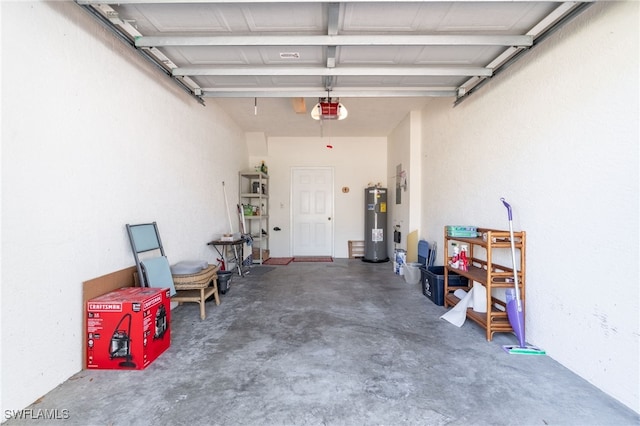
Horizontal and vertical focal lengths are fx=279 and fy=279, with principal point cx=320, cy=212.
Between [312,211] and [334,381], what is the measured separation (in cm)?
480

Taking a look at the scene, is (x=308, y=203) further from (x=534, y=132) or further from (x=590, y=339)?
(x=590, y=339)

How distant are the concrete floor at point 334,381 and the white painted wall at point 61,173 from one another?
327 mm

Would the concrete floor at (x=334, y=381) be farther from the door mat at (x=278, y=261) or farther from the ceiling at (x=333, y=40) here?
the door mat at (x=278, y=261)

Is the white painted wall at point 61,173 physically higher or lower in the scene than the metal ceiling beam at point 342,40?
lower

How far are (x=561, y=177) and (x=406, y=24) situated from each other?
1.56 meters

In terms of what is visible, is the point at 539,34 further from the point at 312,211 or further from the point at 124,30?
the point at 312,211

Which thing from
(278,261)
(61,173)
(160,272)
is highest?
(61,173)

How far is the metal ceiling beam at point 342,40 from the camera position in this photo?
2.10 metres

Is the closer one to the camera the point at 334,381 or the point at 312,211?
the point at 334,381

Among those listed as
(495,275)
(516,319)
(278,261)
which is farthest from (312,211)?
(516,319)

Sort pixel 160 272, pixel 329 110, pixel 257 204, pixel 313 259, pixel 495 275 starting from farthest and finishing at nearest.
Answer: pixel 257 204
pixel 313 259
pixel 329 110
pixel 160 272
pixel 495 275

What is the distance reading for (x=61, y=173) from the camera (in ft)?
5.77

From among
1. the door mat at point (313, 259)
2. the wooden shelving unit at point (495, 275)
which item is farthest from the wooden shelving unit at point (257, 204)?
the wooden shelving unit at point (495, 275)

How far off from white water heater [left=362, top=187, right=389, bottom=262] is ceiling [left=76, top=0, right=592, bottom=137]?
9.36 feet
